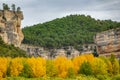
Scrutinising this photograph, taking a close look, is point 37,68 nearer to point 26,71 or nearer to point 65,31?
point 26,71

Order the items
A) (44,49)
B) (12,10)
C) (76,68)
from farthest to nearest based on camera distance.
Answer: (44,49) < (12,10) < (76,68)

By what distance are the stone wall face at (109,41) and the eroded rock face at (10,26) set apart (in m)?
22.3

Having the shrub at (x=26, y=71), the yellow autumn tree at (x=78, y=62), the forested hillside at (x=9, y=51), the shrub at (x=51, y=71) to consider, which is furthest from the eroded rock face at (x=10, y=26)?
the shrub at (x=26, y=71)

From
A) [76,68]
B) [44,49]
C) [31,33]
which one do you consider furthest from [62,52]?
[76,68]

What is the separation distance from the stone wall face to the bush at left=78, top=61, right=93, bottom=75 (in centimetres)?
2091

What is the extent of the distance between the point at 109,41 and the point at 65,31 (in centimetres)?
6445

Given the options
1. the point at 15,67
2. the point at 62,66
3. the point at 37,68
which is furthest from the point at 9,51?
the point at 15,67

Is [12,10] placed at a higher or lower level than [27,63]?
higher

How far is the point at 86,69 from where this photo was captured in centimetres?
10219

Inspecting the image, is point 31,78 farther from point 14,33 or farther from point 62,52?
point 62,52

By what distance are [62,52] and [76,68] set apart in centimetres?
6320

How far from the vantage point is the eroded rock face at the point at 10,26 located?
12875cm

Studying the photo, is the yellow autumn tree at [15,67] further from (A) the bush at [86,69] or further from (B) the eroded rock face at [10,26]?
(B) the eroded rock face at [10,26]

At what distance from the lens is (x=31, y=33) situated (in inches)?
7215
